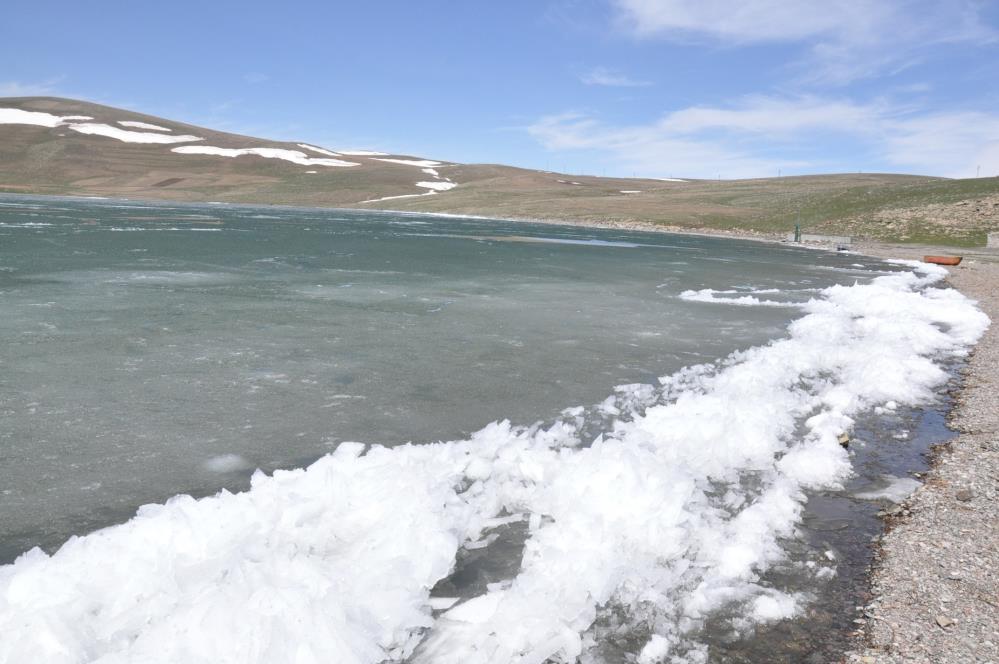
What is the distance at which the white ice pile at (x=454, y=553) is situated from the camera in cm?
498

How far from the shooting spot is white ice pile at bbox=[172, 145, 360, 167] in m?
154

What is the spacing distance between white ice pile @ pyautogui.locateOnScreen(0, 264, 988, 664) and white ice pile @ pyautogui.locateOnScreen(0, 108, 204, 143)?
175m

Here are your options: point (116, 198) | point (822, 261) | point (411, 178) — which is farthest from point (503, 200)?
point (822, 261)

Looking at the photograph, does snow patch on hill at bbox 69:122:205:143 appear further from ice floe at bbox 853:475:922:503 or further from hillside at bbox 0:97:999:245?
ice floe at bbox 853:475:922:503

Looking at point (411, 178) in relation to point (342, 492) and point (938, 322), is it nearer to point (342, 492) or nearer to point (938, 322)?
point (938, 322)

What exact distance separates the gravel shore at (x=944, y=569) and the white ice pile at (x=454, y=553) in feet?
2.69

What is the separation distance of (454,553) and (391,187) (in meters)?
137

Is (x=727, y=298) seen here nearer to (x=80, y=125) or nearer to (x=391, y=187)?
(x=391, y=187)

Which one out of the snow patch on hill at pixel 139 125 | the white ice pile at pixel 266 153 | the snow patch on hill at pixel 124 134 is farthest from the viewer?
the snow patch on hill at pixel 139 125

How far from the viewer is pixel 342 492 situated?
7039 mm

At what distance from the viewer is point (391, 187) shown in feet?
451

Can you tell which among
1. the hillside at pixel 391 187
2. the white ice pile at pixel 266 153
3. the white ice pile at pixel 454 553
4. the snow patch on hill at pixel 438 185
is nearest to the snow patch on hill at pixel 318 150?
the hillside at pixel 391 187

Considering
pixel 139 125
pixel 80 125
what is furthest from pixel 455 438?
pixel 139 125

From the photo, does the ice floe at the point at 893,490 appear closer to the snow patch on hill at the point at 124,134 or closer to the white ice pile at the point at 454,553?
the white ice pile at the point at 454,553
